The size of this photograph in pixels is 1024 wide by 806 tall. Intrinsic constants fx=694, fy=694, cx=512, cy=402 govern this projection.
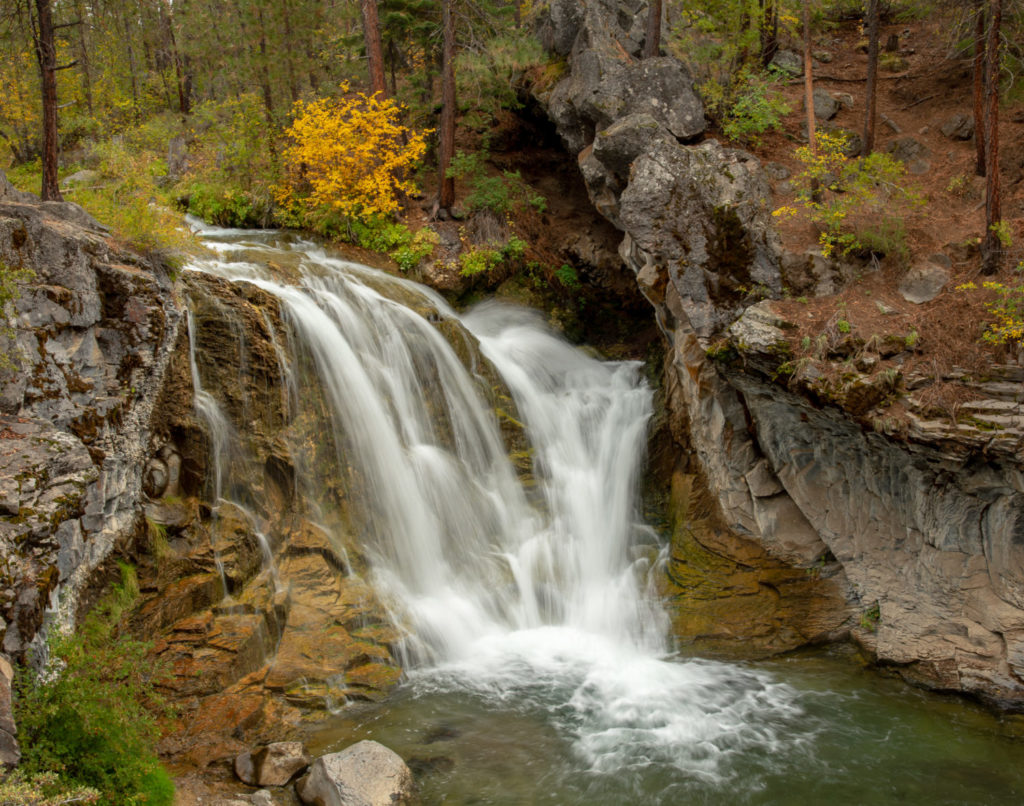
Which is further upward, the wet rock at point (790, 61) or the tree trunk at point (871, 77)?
the wet rock at point (790, 61)

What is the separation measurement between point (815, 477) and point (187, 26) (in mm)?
26347

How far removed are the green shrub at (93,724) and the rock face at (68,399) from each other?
0.36 m

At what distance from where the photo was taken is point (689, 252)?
1127cm

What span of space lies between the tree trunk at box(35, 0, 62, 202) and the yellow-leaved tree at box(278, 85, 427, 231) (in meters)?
5.92

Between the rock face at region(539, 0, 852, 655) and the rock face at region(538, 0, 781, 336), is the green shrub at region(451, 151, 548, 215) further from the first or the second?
the rock face at region(539, 0, 852, 655)

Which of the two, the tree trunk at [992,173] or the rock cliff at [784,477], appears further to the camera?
the tree trunk at [992,173]

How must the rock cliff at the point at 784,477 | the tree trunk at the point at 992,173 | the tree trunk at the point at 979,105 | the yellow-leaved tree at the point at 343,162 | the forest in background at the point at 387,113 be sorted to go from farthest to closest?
1. the yellow-leaved tree at the point at 343,162
2. the tree trunk at the point at 979,105
3. the forest in background at the point at 387,113
4. the tree trunk at the point at 992,173
5. the rock cliff at the point at 784,477

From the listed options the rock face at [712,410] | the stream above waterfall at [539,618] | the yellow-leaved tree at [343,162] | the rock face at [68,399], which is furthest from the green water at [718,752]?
the yellow-leaved tree at [343,162]

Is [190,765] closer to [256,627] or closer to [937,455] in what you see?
[256,627]

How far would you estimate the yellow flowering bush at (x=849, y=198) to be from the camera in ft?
35.9

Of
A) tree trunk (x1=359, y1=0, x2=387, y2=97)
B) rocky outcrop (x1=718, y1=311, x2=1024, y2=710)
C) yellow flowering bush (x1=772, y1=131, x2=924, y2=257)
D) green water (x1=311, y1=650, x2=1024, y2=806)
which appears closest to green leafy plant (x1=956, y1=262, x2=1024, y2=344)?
rocky outcrop (x1=718, y1=311, x2=1024, y2=710)

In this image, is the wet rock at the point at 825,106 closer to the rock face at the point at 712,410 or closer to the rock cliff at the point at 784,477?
the rock face at the point at 712,410

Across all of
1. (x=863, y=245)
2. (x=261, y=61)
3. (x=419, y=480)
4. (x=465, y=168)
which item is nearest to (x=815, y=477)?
(x=863, y=245)

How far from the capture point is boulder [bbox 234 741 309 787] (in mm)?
6691
